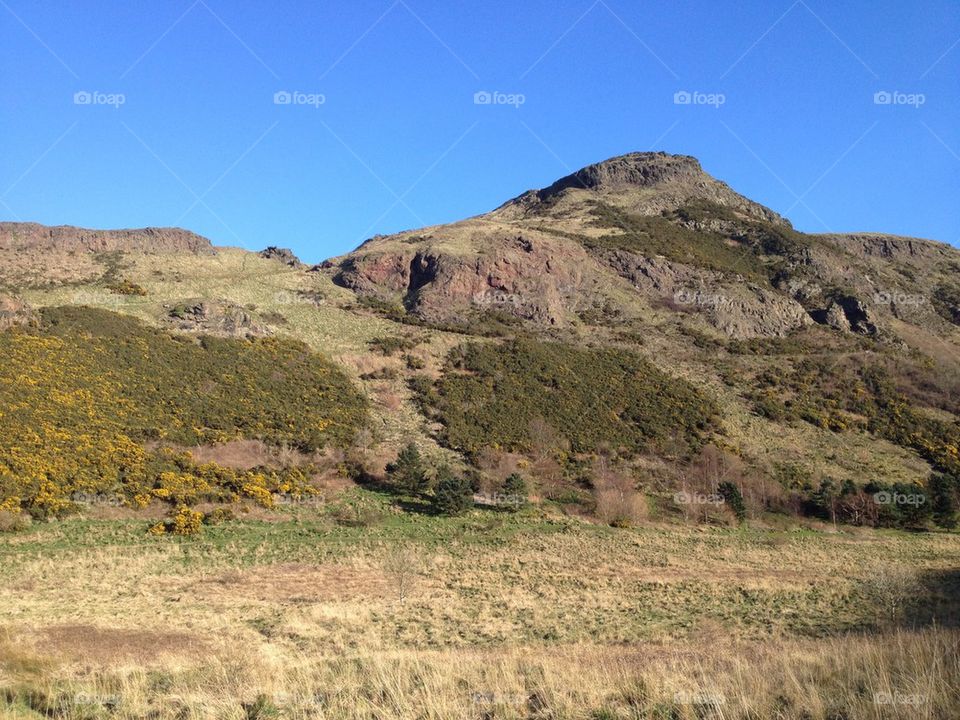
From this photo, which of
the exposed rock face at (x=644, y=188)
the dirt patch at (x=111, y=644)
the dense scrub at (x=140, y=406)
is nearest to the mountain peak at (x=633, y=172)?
the exposed rock face at (x=644, y=188)

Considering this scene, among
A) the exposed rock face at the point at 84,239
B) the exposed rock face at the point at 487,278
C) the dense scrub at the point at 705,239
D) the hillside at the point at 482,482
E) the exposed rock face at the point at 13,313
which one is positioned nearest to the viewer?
the hillside at the point at 482,482

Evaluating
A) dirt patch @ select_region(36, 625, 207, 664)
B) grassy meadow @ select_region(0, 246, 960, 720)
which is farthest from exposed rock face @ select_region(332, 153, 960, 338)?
dirt patch @ select_region(36, 625, 207, 664)

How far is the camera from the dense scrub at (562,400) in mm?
39094

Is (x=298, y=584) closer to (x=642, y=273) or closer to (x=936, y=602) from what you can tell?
(x=936, y=602)

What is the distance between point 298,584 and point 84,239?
79788 mm

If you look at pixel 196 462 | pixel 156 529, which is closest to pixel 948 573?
pixel 156 529

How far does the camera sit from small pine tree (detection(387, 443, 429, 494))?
1247 inches

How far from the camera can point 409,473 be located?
31.6 meters

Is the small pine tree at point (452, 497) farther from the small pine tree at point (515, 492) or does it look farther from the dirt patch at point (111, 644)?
the dirt patch at point (111, 644)

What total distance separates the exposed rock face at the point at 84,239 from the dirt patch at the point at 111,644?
74769 mm

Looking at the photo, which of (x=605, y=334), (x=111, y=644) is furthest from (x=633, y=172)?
(x=111, y=644)

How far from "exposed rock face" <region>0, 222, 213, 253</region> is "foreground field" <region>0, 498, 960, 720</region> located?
68247mm

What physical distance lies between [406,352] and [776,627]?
121ft

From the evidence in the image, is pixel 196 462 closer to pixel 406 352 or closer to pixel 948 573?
pixel 406 352
